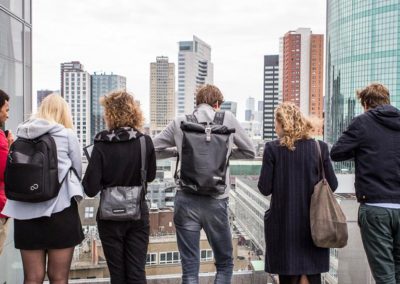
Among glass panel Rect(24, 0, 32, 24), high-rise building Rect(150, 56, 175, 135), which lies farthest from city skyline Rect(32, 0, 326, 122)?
glass panel Rect(24, 0, 32, 24)

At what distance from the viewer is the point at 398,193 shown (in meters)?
2.65

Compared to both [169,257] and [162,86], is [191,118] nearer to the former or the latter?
[169,257]

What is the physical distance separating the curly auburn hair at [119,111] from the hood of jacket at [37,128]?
0.30 metres

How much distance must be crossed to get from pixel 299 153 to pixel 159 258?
4.60 feet

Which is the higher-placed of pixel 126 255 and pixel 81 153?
pixel 81 153

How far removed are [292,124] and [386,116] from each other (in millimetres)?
587

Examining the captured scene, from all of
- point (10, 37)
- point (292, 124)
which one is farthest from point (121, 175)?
point (10, 37)

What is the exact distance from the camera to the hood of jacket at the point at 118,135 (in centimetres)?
259

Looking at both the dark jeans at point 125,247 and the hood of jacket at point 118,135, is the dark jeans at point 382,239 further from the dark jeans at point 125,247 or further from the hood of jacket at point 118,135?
the hood of jacket at point 118,135

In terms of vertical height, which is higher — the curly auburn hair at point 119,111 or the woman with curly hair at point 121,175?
the curly auburn hair at point 119,111

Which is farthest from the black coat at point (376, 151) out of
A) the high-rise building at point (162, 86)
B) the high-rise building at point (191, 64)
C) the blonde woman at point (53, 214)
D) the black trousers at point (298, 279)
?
the high-rise building at point (162, 86)

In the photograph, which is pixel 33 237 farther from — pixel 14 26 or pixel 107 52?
pixel 107 52

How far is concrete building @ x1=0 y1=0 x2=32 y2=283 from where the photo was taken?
343 centimetres

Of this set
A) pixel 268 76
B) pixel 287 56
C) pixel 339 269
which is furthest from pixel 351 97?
pixel 339 269
